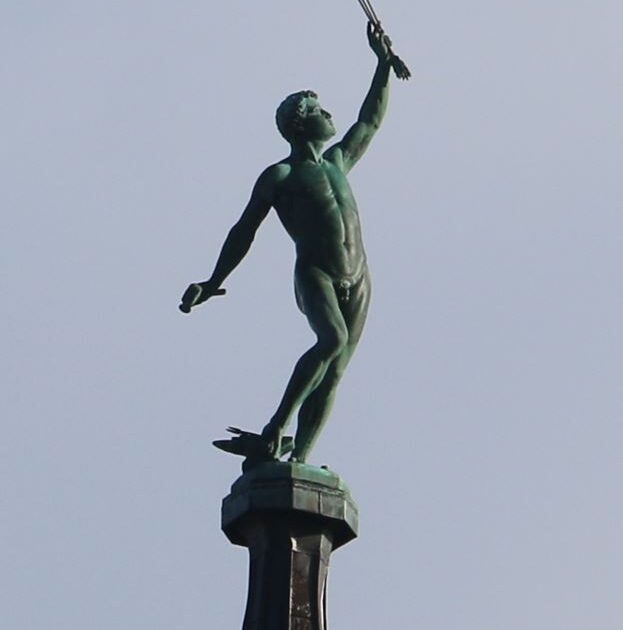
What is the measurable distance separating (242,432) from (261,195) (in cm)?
226

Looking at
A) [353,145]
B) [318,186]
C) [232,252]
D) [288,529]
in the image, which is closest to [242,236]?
[232,252]

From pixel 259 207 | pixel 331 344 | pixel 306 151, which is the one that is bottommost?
pixel 331 344

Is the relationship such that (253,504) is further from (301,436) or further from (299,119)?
(299,119)

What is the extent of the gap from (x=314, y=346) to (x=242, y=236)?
4.41 ft

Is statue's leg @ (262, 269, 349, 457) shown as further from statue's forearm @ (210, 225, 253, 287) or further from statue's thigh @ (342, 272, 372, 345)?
statue's forearm @ (210, 225, 253, 287)

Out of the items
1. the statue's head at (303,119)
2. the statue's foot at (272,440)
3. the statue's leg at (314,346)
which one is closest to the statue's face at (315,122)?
the statue's head at (303,119)

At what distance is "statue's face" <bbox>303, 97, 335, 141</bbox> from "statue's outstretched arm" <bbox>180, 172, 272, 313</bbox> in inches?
23.8

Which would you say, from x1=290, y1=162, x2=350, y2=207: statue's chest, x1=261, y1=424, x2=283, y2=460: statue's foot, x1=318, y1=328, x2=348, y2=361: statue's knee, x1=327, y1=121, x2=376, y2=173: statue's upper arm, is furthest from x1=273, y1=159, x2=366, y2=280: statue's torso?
x1=261, y1=424, x2=283, y2=460: statue's foot

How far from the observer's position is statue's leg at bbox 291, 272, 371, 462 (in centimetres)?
2552

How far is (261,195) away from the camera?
86.1 feet

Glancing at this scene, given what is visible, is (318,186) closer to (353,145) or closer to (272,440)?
(353,145)

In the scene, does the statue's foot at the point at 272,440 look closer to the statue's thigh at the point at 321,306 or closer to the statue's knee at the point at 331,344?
the statue's knee at the point at 331,344

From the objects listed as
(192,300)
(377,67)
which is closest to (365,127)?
(377,67)

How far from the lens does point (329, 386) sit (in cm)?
2575
